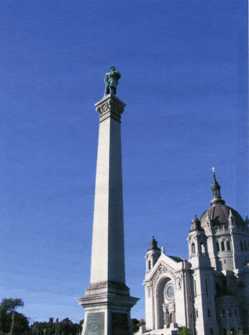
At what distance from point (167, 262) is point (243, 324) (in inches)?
599

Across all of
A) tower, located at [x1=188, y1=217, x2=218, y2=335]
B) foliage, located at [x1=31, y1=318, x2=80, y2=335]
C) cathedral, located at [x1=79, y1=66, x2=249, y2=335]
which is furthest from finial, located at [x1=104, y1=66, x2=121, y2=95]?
foliage, located at [x1=31, y1=318, x2=80, y2=335]

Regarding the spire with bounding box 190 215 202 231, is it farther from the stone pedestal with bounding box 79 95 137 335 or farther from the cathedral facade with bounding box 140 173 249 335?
the stone pedestal with bounding box 79 95 137 335

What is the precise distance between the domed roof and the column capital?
5716 cm

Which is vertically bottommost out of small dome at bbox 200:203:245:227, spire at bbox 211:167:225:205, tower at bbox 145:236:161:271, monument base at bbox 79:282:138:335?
monument base at bbox 79:282:138:335

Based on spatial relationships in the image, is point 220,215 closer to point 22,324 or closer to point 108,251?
point 22,324

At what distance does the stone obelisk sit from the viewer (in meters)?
15.5

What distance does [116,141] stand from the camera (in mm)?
19422

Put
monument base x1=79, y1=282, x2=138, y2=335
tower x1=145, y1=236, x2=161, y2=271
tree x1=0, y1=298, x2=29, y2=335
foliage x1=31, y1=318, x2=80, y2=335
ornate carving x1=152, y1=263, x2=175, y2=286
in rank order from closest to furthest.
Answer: monument base x1=79, y1=282, x2=138, y2=335
ornate carving x1=152, y1=263, x2=175, y2=286
tower x1=145, y1=236, x2=161, y2=271
tree x1=0, y1=298, x2=29, y2=335
foliage x1=31, y1=318, x2=80, y2=335

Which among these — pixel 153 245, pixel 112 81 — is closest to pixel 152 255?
pixel 153 245

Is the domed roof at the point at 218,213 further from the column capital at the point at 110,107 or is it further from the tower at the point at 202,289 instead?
the column capital at the point at 110,107

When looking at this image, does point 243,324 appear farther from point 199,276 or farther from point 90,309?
point 90,309

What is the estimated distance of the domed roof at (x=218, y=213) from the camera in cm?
7406

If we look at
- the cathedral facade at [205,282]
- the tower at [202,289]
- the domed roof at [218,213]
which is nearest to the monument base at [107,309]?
the cathedral facade at [205,282]

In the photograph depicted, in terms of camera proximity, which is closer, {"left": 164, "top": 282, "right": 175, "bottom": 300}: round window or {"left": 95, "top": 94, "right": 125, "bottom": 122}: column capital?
{"left": 95, "top": 94, "right": 125, "bottom": 122}: column capital
